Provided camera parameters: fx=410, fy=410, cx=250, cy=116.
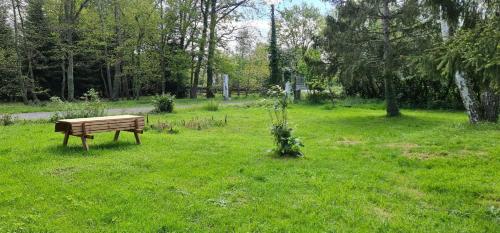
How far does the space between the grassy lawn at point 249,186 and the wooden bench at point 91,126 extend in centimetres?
34

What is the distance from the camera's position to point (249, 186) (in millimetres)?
5383

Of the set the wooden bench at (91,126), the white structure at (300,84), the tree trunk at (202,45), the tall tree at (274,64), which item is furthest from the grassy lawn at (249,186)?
the tall tree at (274,64)

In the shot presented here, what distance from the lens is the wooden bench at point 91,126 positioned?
764cm

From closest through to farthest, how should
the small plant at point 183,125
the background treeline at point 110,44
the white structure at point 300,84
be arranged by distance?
the small plant at point 183,125 < the background treeline at point 110,44 < the white structure at point 300,84

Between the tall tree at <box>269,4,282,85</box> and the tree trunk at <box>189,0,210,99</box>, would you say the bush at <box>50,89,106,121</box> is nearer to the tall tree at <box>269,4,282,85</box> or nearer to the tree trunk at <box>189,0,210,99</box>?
the tree trunk at <box>189,0,210,99</box>

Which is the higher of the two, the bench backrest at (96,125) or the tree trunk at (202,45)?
the tree trunk at (202,45)

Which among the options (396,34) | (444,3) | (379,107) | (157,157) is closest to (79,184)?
(157,157)

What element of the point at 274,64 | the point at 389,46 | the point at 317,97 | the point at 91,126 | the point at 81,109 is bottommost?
the point at 91,126

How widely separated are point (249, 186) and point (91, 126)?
3872 mm

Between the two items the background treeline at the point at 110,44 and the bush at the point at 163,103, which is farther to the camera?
the background treeline at the point at 110,44

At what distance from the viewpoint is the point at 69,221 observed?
411cm

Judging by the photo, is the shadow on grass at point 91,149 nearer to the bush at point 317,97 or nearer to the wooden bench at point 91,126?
the wooden bench at point 91,126

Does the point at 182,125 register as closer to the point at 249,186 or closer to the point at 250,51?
the point at 249,186

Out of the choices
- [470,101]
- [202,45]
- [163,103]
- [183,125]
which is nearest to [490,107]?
[470,101]
